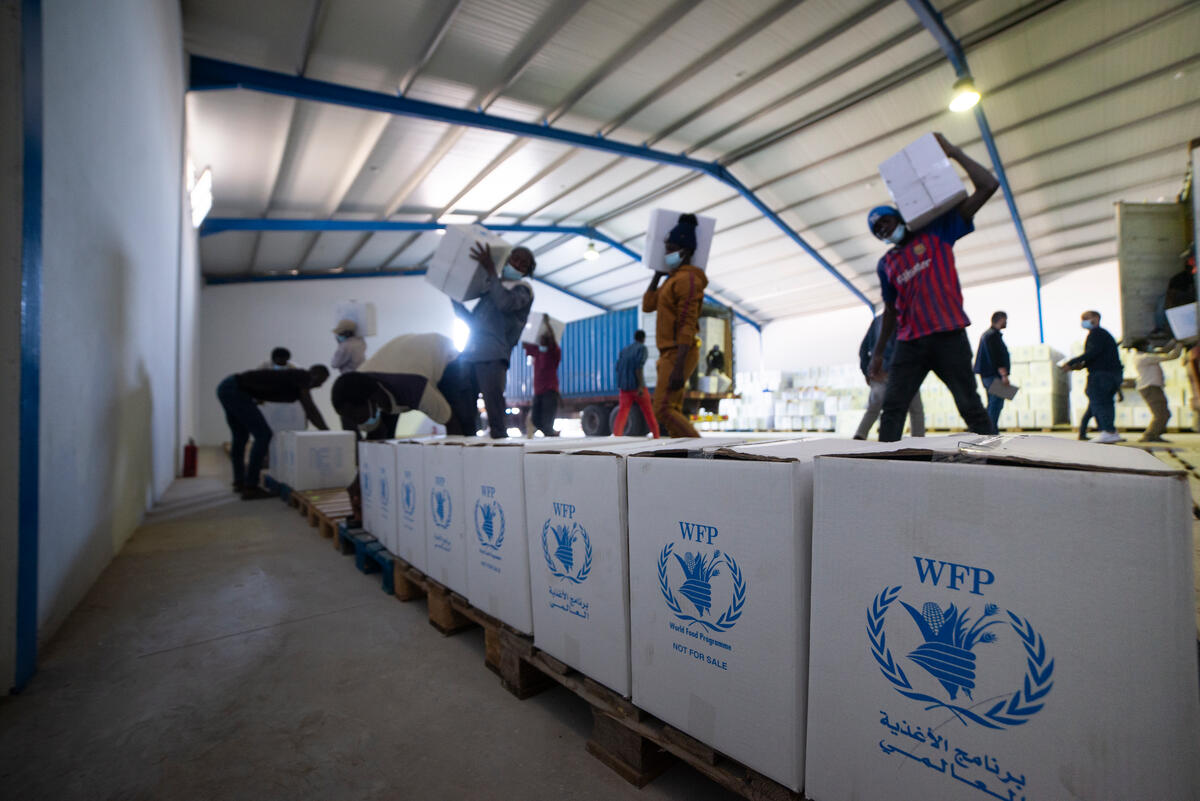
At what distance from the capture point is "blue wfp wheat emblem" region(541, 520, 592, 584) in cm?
143

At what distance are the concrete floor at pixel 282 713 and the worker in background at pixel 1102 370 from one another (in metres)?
5.76

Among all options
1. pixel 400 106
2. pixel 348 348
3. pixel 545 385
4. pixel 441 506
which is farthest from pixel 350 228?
pixel 441 506

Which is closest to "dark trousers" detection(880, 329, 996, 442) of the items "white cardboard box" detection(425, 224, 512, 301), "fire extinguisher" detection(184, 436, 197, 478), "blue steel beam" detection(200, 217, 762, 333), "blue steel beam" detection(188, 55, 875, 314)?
"white cardboard box" detection(425, 224, 512, 301)

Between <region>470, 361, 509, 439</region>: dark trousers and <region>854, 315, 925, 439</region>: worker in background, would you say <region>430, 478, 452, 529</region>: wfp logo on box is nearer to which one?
<region>470, 361, 509, 439</region>: dark trousers

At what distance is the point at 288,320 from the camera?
16.2 metres

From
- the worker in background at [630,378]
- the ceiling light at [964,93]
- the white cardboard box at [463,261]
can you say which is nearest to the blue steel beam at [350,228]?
the ceiling light at [964,93]

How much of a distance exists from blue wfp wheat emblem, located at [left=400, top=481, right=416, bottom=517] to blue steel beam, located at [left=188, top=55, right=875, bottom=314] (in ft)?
23.2

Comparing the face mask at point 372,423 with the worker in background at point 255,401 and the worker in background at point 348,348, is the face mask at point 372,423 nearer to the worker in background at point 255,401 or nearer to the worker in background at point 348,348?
the worker in background at point 255,401

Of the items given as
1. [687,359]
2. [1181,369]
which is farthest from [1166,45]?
[687,359]

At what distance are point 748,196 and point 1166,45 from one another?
676cm

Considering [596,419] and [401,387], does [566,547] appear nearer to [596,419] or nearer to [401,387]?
[401,387]

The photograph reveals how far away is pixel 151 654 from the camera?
6.61 feet

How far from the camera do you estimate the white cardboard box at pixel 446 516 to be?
2.02m

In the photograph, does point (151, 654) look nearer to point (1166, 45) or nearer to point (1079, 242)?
point (1166, 45)
